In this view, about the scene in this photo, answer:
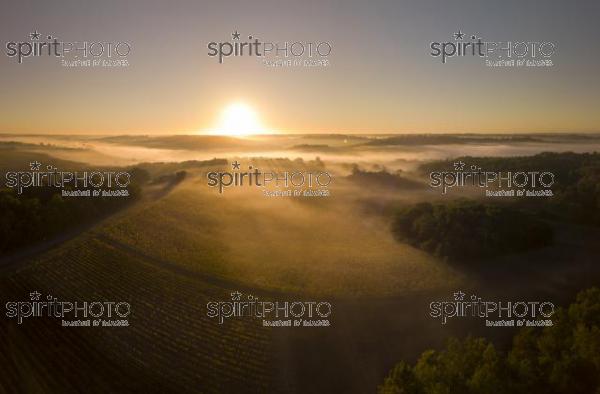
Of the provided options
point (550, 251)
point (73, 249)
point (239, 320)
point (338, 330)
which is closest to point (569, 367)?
point (338, 330)

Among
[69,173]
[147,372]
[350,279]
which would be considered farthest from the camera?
[69,173]

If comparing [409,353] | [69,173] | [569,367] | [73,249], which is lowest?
[409,353]

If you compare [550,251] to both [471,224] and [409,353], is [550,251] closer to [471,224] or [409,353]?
[471,224]

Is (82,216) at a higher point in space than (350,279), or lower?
higher

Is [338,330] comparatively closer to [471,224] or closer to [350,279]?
[350,279]

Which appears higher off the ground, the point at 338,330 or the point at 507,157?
the point at 507,157

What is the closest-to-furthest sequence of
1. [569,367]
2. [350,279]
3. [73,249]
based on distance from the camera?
[569,367] → [350,279] → [73,249]

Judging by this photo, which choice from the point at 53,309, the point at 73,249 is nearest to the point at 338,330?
the point at 53,309

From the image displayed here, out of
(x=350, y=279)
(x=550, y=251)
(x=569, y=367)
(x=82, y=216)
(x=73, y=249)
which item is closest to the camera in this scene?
(x=569, y=367)

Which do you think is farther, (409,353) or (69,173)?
(69,173)
